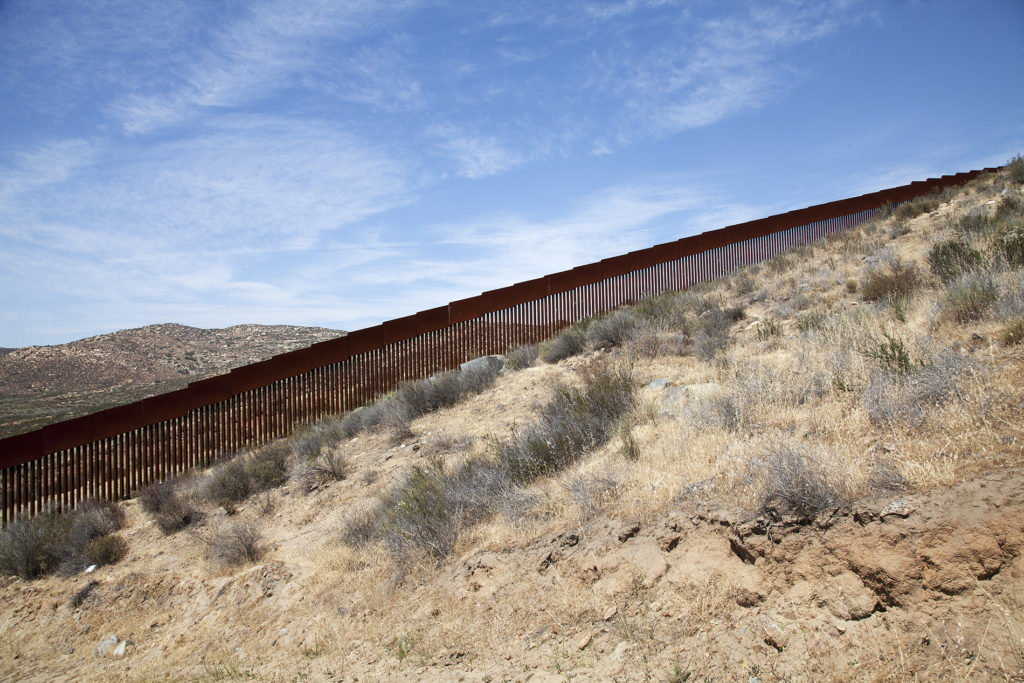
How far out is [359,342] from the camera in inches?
521

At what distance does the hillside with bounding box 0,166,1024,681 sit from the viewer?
3.37 meters

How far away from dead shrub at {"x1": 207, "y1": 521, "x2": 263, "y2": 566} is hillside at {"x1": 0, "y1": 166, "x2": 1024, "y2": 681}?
0.12 ft

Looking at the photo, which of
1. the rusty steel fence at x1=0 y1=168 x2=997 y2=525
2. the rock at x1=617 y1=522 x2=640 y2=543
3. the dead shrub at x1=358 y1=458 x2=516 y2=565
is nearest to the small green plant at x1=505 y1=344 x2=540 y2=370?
the rusty steel fence at x1=0 y1=168 x2=997 y2=525

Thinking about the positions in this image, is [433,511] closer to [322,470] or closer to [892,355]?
[322,470]

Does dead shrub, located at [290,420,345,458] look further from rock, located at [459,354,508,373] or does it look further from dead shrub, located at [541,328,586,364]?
dead shrub, located at [541,328,586,364]

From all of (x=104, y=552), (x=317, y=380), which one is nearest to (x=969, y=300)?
(x=317, y=380)

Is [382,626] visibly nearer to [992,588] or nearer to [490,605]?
[490,605]

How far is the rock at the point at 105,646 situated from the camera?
6.73 m

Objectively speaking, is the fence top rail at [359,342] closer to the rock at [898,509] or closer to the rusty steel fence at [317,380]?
the rusty steel fence at [317,380]

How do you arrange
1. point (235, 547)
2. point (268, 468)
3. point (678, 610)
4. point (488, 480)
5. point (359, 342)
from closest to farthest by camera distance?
point (678, 610), point (488, 480), point (235, 547), point (268, 468), point (359, 342)

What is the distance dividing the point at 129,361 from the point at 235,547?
Answer: 127ft

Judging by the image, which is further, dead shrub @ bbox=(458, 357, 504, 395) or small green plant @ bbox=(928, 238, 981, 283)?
dead shrub @ bbox=(458, 357, 504, 395)

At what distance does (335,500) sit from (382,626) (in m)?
3.63

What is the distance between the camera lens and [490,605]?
16.1 ft
